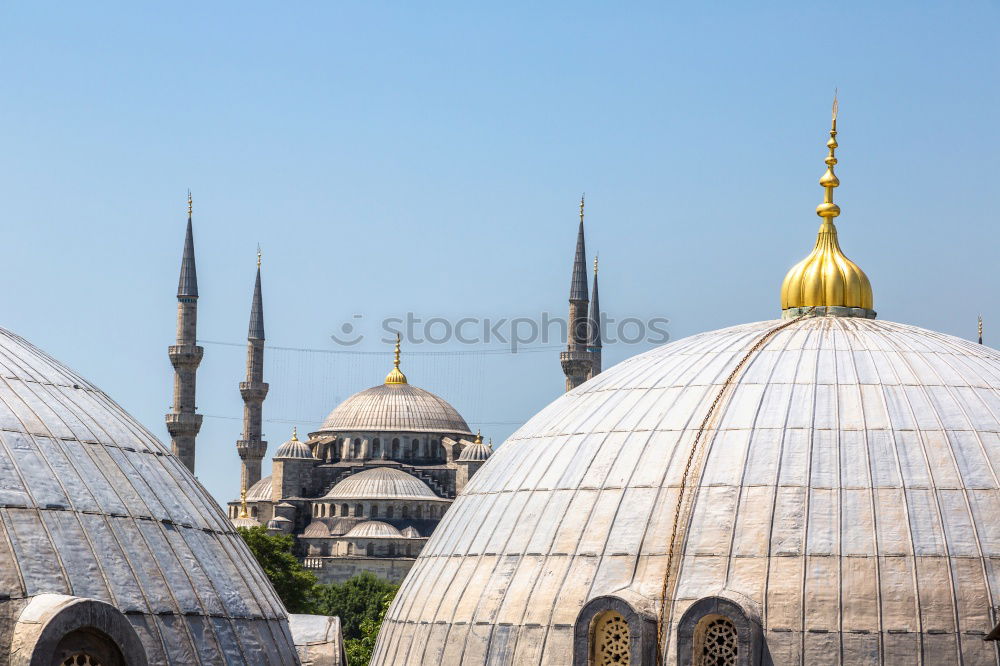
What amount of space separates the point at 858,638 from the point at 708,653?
155 cm

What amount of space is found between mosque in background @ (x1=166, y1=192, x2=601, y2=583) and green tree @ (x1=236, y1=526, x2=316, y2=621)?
1598 cm

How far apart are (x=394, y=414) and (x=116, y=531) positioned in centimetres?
8867

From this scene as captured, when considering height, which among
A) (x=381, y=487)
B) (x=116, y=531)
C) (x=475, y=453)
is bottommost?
(x=116, y=531)

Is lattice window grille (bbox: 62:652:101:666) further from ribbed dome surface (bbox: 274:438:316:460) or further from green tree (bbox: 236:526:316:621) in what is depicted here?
ribbed dome surface (bbox: 274:438:316:460)

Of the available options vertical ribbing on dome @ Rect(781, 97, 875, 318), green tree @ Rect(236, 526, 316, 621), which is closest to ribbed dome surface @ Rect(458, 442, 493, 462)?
green tree @ Rect(236, 526, 316, 621)

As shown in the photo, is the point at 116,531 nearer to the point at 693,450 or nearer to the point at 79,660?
the point at 79,660

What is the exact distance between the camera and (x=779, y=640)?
1822cm

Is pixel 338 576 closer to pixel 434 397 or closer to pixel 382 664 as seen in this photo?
pixel 434 397

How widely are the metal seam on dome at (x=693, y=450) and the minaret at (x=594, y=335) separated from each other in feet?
144

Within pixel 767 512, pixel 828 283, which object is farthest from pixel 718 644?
pixel 828 283

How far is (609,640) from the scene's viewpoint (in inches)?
741

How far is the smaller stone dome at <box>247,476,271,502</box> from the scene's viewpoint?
304 ft

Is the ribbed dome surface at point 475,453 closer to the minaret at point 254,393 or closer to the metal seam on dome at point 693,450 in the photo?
the minaret at point 254,393

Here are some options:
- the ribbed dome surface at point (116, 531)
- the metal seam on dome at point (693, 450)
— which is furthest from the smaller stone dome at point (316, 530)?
the ribbed dome surface at point (116, 531)
